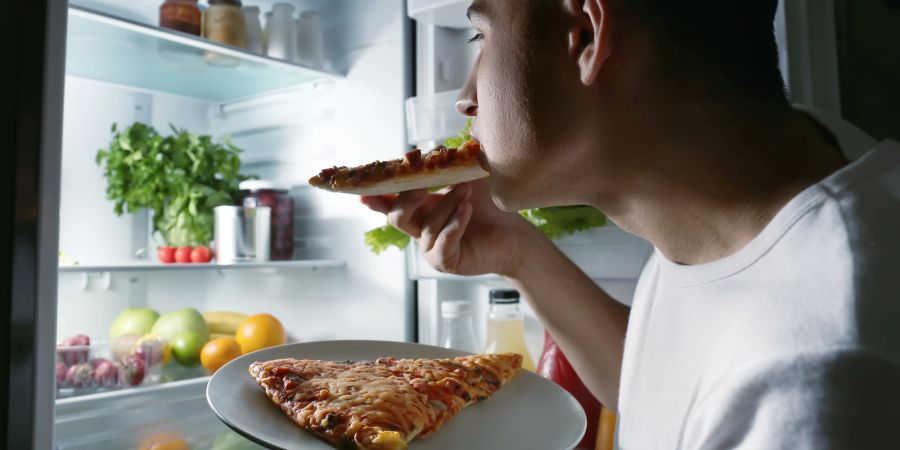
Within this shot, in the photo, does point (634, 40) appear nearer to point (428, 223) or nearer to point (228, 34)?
point (428, 223)

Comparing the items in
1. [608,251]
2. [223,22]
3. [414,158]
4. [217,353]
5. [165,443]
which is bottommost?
[165,443]

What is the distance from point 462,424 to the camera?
2.19ft

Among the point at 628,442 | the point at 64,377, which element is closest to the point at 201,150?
the point at 64,377

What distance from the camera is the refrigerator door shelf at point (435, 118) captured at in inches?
49.8

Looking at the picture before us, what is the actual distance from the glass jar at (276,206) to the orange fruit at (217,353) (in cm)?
33

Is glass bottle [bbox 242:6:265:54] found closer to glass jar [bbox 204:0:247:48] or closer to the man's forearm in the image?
glass jar [bbox 204:0:247:48]

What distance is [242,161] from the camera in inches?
83.8

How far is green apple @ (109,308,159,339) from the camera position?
5.29ft

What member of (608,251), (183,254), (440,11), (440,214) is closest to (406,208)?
(440,214)

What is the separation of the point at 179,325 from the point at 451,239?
98cm

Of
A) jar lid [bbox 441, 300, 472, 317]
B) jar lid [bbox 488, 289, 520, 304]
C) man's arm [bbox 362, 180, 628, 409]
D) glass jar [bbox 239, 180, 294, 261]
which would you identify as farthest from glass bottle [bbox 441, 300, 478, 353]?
glass jar [bbox 239, 180, 294, 261]

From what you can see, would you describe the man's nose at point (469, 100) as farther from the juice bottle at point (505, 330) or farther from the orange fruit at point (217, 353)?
the orange fruit at point (217, 353)

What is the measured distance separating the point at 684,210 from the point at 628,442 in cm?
29

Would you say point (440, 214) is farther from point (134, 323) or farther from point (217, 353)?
point (134, 323)
